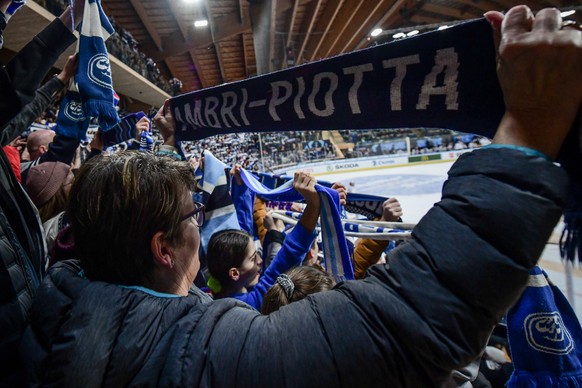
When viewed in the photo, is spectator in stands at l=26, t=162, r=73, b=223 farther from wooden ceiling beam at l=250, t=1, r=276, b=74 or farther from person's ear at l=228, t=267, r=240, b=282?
wooden ceiling beam at l=250, t=1, r=276, b=74

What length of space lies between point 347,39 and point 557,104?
10.7m

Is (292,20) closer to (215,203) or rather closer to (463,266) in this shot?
(215,203)

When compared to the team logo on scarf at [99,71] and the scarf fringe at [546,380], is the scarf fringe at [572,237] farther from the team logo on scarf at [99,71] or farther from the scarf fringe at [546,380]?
the team logo on scarf at [99,71]

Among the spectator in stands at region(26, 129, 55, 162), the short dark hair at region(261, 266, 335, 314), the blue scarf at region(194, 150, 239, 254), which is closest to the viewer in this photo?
the short dark hair at region(261, 266, 335, 314)

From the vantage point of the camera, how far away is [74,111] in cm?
151

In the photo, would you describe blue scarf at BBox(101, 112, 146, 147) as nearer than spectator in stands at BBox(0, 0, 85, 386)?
No

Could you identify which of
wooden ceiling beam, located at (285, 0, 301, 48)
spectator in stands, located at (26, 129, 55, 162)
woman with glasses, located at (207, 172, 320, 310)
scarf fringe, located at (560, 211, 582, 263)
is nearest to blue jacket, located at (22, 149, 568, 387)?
scarf fringe, located at (560, 211, 582, 263)

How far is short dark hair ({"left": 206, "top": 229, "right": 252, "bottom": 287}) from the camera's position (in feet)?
4.61

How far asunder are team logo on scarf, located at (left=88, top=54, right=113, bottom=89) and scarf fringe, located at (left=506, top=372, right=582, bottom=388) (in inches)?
63.1

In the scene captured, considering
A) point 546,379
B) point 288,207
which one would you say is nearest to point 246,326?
point 546,379

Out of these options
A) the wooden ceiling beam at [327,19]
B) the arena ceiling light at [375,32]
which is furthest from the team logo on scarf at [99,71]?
the arena ceiling light at [375,32]

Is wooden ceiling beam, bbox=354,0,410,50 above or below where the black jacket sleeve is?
above

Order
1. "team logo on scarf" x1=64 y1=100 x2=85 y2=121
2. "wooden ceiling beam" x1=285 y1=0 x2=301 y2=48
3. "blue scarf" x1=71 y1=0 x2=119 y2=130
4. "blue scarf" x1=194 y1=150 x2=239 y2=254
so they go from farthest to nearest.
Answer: "wooden ceiling beam" x1=285 y1=0 x2=301 y2=48 → "blue scarf" x1=194 y1=150 x2=239 y2=254 → "team logo on scarf" x1=64 y1=100 x2=85 y2=121 → "blue scarf" x1=71 y1=0 x2=119 y2=130

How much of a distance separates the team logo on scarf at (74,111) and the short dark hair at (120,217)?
115cm
